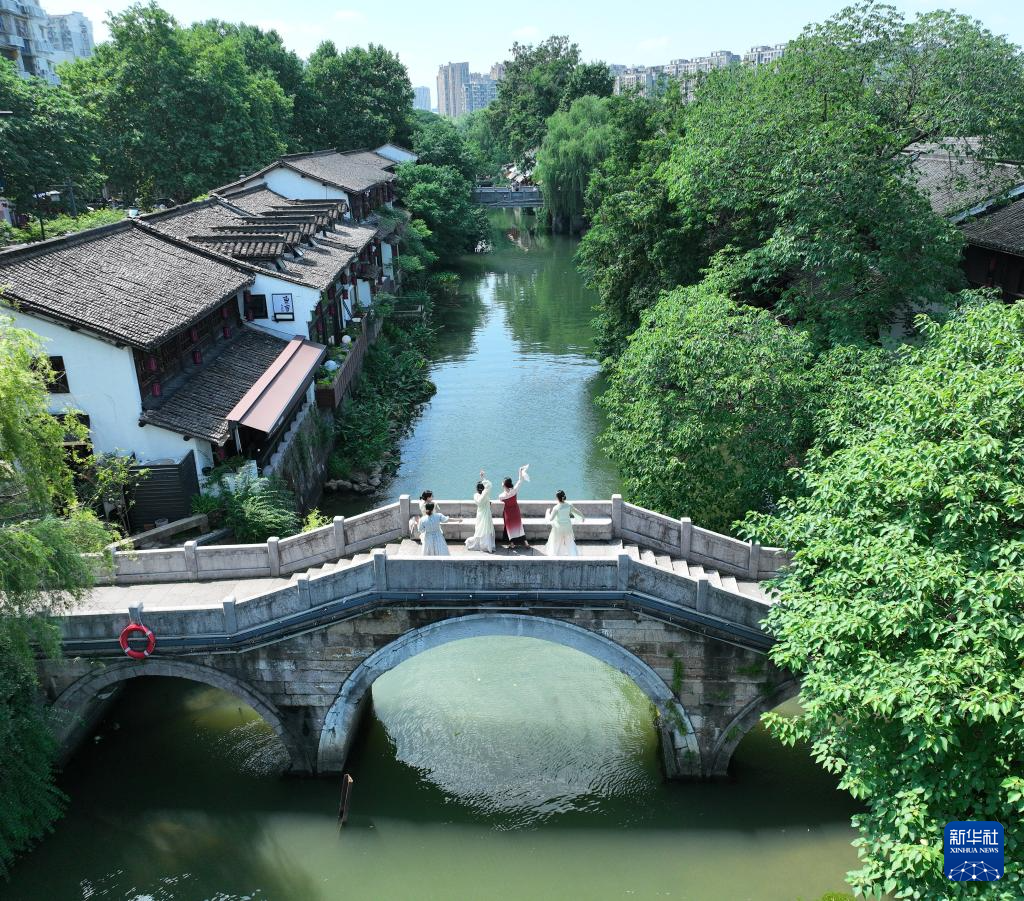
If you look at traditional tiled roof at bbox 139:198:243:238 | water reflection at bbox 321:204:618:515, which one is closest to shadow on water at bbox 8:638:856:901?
water reflection at bbox 321:204:618:515

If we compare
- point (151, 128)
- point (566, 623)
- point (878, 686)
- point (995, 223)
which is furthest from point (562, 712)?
point (151, 128)

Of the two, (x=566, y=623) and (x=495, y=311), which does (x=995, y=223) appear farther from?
(x=495, y=311)

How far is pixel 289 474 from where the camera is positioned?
85.7 ft

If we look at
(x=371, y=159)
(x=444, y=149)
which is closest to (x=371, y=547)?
(x=371, y=159)

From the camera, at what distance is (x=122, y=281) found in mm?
22938

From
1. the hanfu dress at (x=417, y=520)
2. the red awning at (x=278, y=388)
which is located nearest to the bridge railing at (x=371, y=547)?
the hanfu dress at (x=417, y=520)

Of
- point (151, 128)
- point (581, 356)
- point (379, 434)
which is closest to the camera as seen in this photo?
point (379, 434)

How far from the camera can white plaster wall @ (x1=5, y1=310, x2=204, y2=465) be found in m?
20.0

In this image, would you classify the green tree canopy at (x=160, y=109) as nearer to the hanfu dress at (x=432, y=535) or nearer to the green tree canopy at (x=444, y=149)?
the green tree canopy at (x=444, y=149)

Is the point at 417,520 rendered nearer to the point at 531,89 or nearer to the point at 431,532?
the point at 431,532

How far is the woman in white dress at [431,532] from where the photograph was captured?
54.5ft

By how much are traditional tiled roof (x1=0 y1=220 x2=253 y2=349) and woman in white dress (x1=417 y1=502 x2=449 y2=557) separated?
8729 millimetres

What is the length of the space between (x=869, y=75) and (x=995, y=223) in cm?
812

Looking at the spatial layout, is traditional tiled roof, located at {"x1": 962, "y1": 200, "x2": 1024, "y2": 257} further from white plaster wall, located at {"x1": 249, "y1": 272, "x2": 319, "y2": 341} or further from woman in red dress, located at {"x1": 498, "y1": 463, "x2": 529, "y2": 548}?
white plaster wall, located at {"x1": 249, "y1": 272, "x2": 319, "y2": 341}
